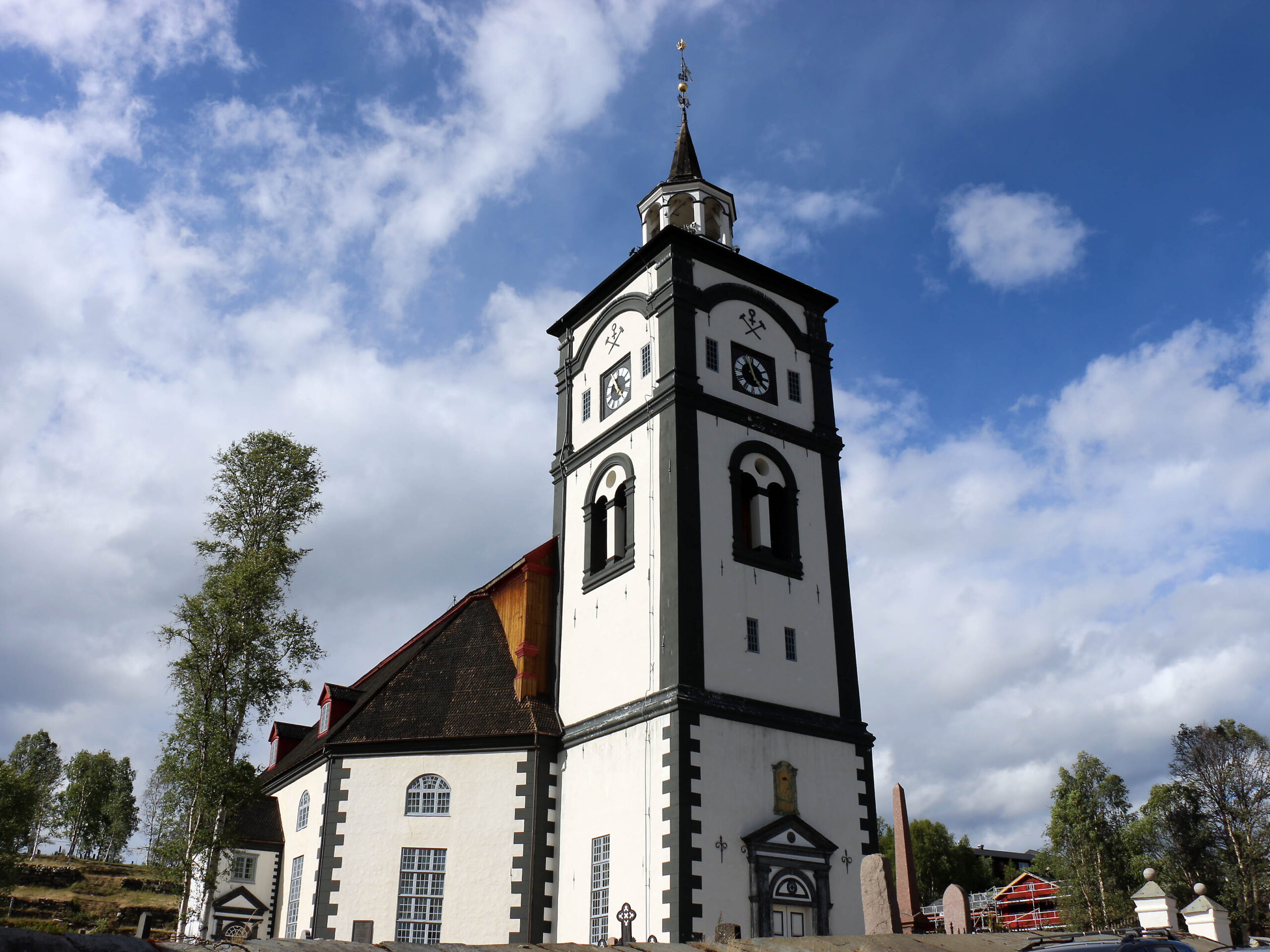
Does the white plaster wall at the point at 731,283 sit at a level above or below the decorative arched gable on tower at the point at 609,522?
above

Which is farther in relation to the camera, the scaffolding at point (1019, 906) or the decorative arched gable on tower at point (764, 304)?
the scaffolding at point (1019, 906)

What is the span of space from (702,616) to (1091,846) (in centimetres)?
3769

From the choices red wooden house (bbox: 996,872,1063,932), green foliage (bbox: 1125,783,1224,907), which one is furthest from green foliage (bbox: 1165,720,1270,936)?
red wooden house (bbox: 996,872,1063,932)

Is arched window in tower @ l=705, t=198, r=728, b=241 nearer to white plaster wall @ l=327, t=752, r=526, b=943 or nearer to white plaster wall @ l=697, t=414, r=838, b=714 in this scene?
white plaster wall @ l=697, t=414, r=838, b=714

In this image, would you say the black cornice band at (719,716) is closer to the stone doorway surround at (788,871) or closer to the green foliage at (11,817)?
the stone doorway surround at (788,871)

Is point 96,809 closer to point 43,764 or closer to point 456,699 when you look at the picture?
point 43,764

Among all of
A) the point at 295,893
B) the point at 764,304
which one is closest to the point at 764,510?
the point at 764,304

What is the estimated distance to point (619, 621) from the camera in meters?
28.3

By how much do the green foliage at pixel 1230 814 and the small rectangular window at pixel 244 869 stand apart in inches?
1556

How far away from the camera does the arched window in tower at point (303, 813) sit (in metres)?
30.8

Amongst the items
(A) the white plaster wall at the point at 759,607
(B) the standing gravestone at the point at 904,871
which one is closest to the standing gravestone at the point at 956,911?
(B) the standing gravestone at the point at 904,871

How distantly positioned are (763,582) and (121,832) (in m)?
71.0

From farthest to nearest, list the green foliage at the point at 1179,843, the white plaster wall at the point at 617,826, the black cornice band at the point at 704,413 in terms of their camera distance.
A: the green foliage at the point at 1179,843 < the black cornice band at the point at 704,413 < the white plaster wall at the point at 617,826

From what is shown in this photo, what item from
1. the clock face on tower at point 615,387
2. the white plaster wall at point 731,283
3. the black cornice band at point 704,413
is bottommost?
the black cornice band at point 704,413
